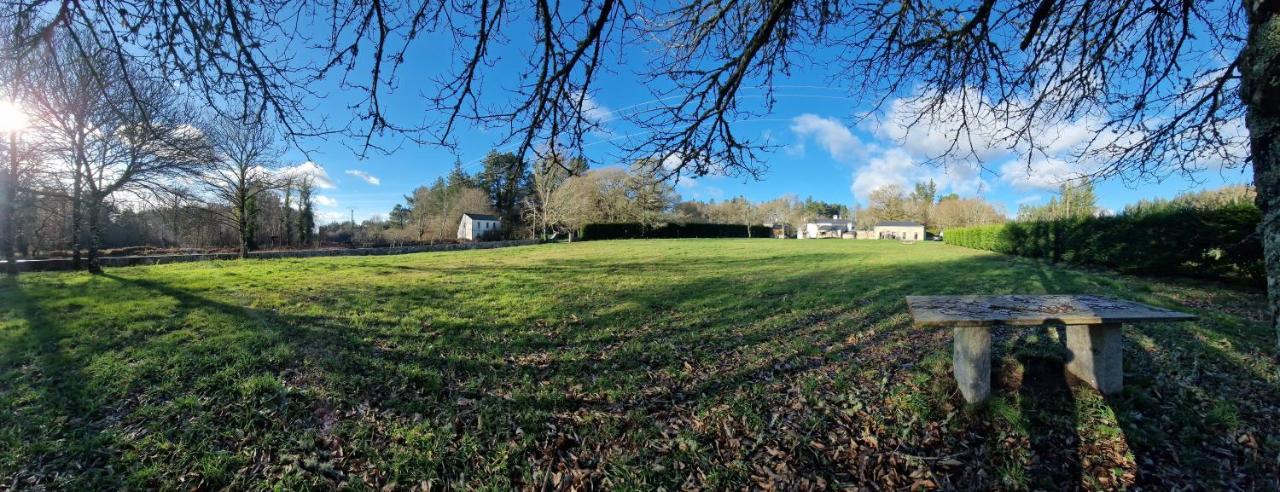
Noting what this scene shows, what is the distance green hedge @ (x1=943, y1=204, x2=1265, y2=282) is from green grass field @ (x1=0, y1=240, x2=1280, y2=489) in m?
3.00

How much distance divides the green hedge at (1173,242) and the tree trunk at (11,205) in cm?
2277

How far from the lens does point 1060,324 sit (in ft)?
9.79

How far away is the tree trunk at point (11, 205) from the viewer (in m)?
9.88

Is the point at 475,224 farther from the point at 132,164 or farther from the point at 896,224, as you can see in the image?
the point at 896,224

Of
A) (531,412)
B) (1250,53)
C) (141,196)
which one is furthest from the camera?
(141,196)

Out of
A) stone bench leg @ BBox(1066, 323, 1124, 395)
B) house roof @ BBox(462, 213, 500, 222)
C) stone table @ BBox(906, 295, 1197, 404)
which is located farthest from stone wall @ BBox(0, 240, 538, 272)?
house roof @ BBox(462, 213, 500, 222)

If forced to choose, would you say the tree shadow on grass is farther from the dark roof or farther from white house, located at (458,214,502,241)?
the dark roof

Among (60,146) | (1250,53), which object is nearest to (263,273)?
(60,146)

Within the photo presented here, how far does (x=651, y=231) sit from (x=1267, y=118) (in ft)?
142

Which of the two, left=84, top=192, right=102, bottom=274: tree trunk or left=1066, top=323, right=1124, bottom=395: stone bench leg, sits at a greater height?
left=84, top=192, right=102, bottom=274: tree trunk

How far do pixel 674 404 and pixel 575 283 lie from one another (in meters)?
6.77

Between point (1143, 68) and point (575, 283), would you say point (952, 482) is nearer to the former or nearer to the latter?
point (1143, 68)

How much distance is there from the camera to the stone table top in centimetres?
298

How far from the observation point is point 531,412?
3287 mm
